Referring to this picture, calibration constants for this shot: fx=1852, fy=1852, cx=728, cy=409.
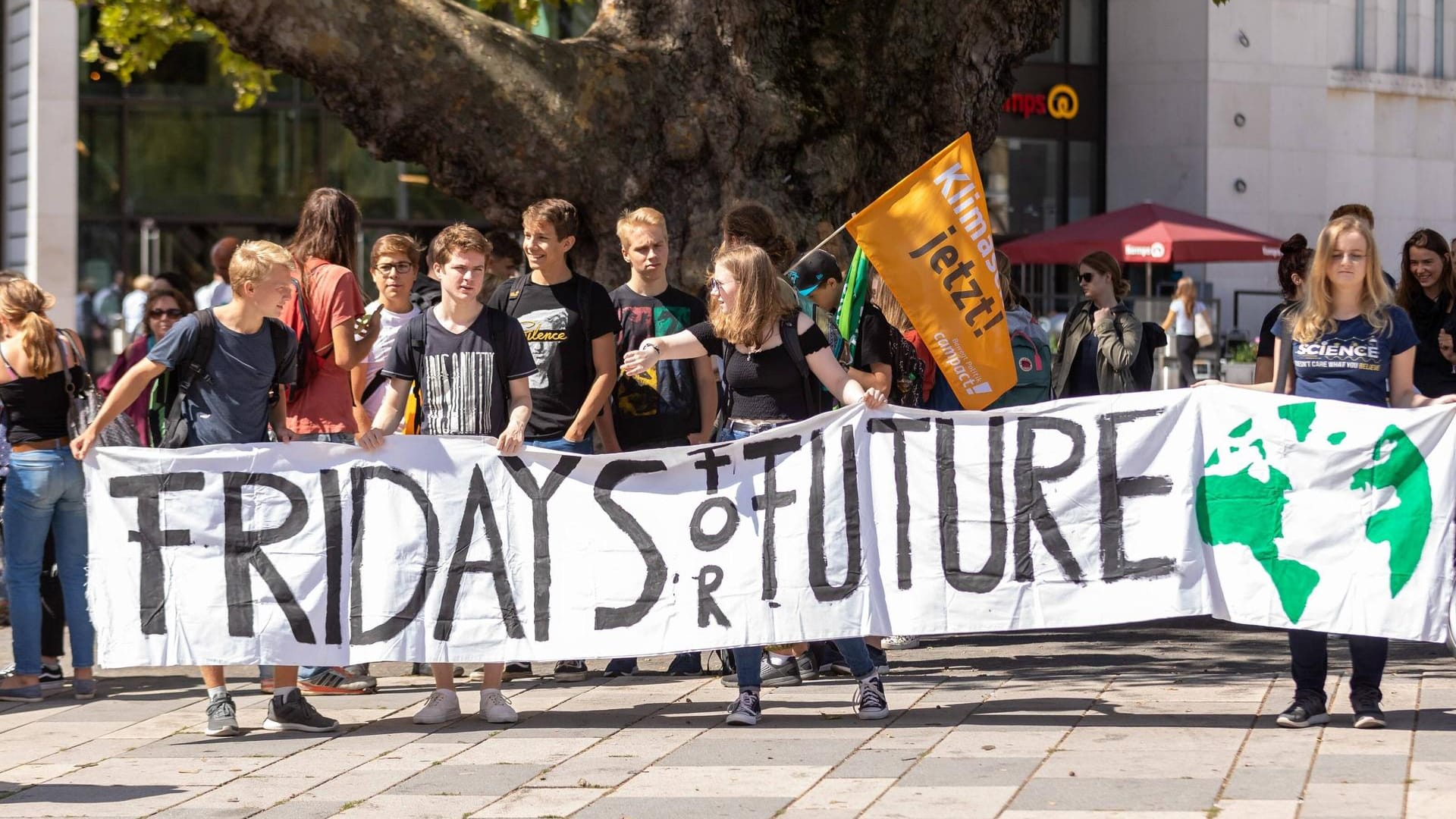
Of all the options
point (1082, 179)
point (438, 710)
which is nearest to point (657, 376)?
point (438, 710)

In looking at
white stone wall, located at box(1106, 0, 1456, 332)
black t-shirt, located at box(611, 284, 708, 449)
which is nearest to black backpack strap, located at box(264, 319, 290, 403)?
black t-shirt, located at box(611, 284, 708, 449)

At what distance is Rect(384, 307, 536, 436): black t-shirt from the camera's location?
7094mm

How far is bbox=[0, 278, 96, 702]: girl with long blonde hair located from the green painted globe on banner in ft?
15.6

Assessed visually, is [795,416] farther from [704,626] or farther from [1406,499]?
[1406,499]

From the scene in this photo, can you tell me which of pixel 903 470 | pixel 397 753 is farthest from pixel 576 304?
pixel 397 753

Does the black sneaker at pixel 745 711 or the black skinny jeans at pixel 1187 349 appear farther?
the black skinny jeans at pixel 1187 349

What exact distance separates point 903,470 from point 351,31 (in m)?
3.89

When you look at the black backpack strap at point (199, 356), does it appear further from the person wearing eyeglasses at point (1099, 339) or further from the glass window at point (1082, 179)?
the glass window at point (1082, 179)

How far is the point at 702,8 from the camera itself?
9.59m

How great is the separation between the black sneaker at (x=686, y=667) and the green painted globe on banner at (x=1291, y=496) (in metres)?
2.48

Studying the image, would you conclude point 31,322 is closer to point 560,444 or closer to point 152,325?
point 152,325

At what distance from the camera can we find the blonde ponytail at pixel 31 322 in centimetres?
786

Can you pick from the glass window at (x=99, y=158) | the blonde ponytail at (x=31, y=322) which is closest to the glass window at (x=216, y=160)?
the glass window at (x=99, y=158)

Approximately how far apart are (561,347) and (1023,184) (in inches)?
972
